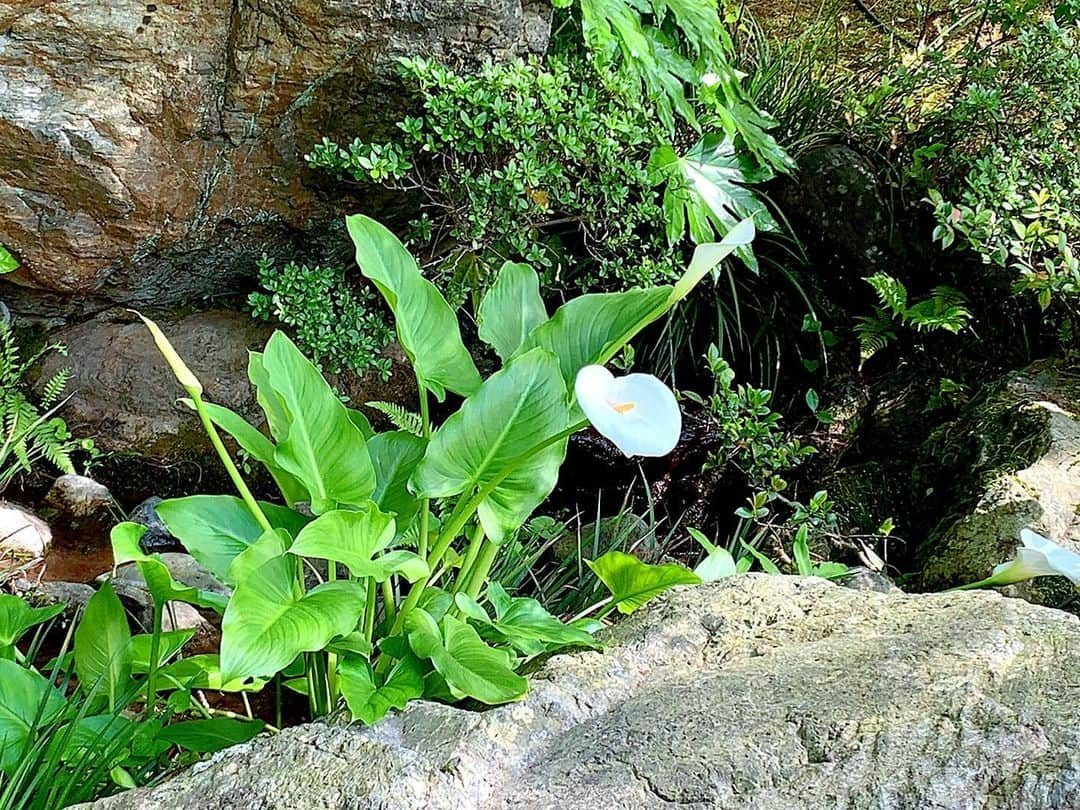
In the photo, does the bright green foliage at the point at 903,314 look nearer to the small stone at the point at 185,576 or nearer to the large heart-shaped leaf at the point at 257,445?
the large heart-shaped leaf at the point at 257,445

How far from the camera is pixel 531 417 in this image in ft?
4.69

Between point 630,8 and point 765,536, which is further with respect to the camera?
point 765,536

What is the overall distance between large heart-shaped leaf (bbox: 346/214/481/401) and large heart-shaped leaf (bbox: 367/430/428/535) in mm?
114

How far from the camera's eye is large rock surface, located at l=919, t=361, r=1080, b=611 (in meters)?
2.13

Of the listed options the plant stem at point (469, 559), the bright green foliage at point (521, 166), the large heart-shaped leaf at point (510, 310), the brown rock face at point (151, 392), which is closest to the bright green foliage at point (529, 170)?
the bright green foliage at point (521, 166)

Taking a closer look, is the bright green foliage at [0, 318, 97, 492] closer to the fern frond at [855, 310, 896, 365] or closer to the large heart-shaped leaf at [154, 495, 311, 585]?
the large heart-shaped leaf at [154, 495, 311, 585]

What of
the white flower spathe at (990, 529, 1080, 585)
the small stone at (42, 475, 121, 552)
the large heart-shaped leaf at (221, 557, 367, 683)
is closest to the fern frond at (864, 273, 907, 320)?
the white flower spathe at (990, 529, 1080, 585)

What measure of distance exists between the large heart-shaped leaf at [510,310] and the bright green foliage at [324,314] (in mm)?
1285

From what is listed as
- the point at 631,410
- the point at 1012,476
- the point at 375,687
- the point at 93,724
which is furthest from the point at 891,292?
the point at 93,724

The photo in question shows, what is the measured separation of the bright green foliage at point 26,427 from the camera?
9.53 ft

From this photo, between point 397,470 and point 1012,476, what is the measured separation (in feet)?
5.23

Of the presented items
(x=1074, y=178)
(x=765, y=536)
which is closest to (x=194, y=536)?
(x=765, y=536)

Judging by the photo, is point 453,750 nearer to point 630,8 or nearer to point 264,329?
point 630,8

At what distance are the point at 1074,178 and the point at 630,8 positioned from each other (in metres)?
1.40
